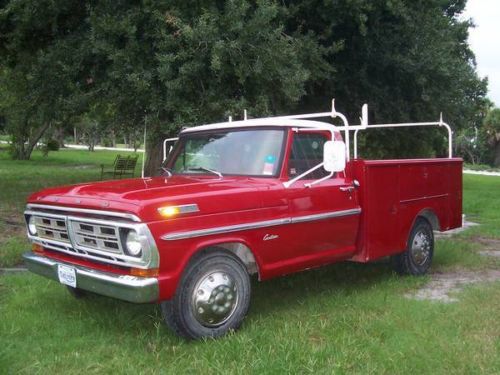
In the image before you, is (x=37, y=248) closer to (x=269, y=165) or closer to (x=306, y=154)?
(x=269, y=165)

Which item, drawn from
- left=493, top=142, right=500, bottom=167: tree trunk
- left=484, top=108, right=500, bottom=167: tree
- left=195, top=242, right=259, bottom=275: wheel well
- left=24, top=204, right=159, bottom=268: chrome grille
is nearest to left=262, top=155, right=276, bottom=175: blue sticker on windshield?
left=195, top=242, right=259, bottom=275: wheel well

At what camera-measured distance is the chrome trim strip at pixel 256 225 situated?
4.68m

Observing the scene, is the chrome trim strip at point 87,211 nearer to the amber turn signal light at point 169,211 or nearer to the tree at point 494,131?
the amber turn signal light at point 169,211

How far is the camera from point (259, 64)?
376 inches

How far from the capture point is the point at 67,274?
16.9ft

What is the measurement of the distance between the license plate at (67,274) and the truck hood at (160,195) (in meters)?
0.54

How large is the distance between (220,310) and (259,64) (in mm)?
5401

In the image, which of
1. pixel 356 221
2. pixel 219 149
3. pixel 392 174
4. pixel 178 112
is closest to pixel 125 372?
pixel 219 149

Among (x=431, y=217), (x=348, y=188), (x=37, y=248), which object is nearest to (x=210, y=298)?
(x=37, y=248)

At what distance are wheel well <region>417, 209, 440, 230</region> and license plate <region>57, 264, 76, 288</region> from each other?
416cm

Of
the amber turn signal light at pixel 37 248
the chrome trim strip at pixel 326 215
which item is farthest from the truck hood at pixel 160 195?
the amber turn signal light at pixel 37 248

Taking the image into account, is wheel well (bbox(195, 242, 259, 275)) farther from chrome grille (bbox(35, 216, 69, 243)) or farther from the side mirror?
chrome grille (bbox(35, 216, 69, 243))

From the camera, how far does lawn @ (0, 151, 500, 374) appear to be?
4473 millimetres

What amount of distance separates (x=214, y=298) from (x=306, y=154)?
70.6 inches
